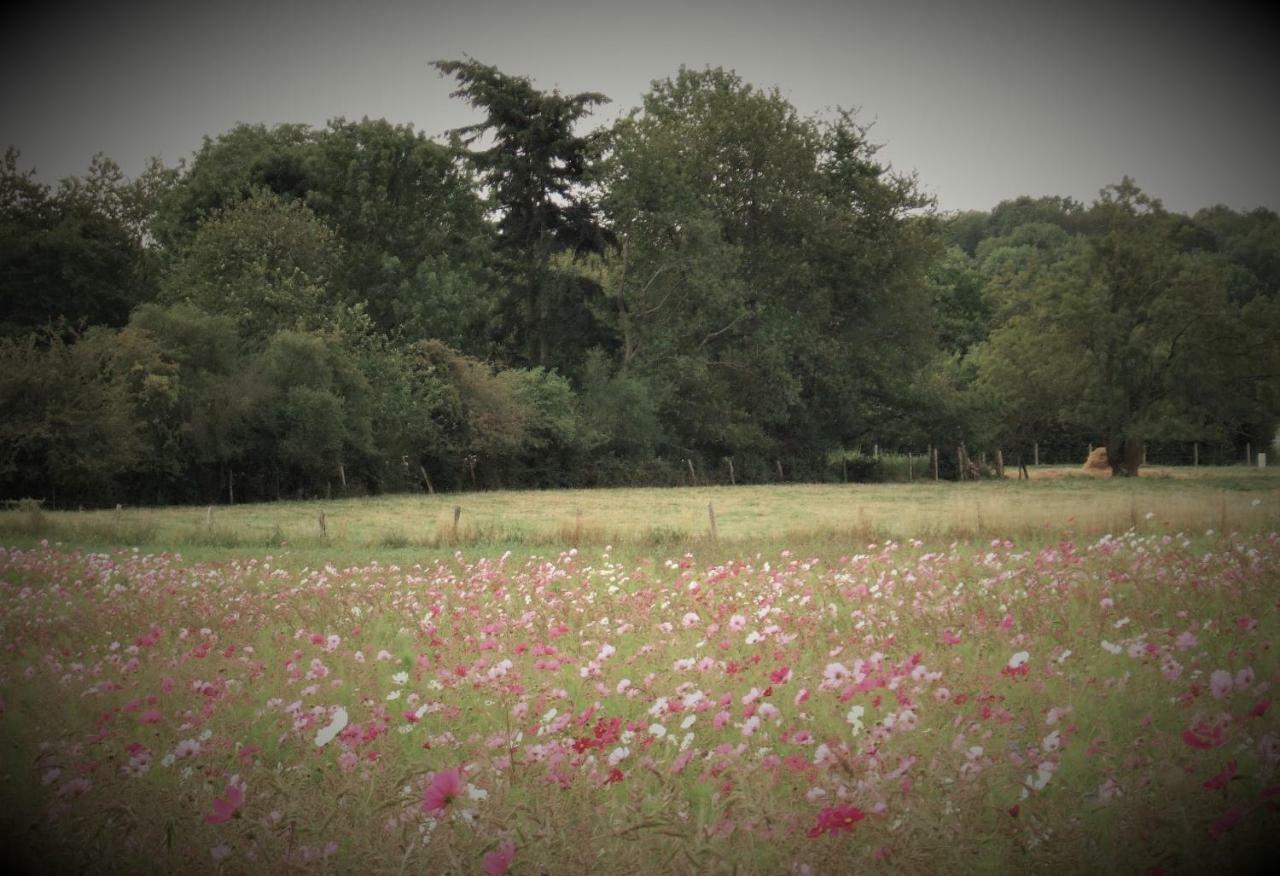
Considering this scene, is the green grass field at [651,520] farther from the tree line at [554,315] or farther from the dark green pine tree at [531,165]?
the dark green pine tree at [531,165]

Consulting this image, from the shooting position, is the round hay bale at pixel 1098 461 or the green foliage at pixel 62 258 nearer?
the green foliage at pixel 62 258

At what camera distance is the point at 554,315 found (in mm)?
49562

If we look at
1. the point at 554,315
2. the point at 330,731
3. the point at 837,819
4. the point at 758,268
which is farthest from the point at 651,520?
the point at 758,268

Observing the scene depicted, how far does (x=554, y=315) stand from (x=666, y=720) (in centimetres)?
4450

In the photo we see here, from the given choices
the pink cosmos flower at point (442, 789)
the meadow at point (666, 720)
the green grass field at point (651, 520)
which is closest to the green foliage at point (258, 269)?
the green grass field at point (651, 520)

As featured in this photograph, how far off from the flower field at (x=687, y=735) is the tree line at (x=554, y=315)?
26.9 metres

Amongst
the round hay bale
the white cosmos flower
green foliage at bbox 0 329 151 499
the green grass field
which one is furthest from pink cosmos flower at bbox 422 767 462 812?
the round hay bale

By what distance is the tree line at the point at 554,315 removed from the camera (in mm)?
36688

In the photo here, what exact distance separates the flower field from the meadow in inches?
0.9

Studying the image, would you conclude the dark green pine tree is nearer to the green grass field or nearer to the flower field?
the green grass field

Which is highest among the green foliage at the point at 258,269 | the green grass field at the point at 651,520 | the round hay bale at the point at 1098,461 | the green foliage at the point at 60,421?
the green foliage at the point at 258,269

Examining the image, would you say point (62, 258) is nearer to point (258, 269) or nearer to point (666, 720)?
point (258, 269)

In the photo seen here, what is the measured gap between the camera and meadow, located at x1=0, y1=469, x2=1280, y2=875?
4000 mm

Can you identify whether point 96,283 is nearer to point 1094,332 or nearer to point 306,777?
point 1094,332
